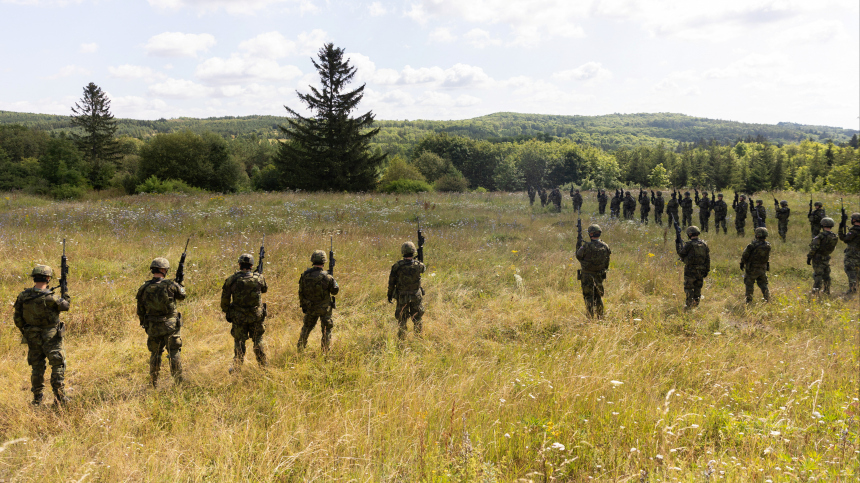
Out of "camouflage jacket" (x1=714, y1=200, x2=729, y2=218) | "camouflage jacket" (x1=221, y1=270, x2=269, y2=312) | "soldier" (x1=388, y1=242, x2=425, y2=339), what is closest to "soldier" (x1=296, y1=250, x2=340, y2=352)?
"camouflage jacket" (x1=221, y1=270, x2=269, y2=312)

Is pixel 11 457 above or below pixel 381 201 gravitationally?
below

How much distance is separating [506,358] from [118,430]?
4563 mm

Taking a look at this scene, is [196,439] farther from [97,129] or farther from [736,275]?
[97,129]

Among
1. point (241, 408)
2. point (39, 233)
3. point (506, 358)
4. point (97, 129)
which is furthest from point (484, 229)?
point (97, 129)

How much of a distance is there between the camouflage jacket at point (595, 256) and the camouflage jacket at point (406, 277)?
10.3 ft

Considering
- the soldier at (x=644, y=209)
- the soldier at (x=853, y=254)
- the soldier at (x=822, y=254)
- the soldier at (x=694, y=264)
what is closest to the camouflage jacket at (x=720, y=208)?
the soldier at (x=644, y=209)

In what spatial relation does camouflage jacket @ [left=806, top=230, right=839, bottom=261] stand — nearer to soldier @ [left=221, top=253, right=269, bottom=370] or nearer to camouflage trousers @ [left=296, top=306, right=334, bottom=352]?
camouflage trousers @ [left=296, top=306, right=334, bottom=352]

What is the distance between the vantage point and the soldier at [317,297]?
6.12m

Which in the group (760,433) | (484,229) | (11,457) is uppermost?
(484,229)

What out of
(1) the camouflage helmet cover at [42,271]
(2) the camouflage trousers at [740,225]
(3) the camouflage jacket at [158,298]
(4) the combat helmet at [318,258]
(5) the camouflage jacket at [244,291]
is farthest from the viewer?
(2) the camouflage trousers at [740,225]

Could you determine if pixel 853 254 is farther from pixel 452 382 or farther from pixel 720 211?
pixel 452 382

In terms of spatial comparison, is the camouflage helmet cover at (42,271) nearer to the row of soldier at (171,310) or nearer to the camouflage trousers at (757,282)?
the row of soldier at (171,310)

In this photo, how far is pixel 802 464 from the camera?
10.4 feet

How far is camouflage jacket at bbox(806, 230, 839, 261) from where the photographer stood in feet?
29.5
